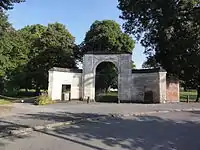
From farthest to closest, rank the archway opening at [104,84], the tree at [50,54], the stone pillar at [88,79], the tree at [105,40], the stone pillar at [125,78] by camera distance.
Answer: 1. the tree at [105,40]
2. the tree at [50,54]
3. the archway opening at [104,84]
4. the stone pillar at [88,79]
5. the stone pillar at [125,78]

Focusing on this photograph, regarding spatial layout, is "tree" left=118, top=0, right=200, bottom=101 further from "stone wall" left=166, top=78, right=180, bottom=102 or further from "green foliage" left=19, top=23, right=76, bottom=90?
"green foliage" left=19, top=23, right=76, bottom=90

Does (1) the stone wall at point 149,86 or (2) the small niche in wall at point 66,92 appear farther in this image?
(2) the small niche in wall at point 66,92

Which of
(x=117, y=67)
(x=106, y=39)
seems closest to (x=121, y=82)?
(x=117, y=67)

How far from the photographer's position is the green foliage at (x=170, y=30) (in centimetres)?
3238

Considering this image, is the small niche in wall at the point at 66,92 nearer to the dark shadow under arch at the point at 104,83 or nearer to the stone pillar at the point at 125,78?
the dark shadow under arch at the point at 104,83

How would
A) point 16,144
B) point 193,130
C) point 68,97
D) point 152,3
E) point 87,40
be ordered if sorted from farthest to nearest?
point 87,40 → point 68,97 → point 152,3 → point 193,130 → point 16,144

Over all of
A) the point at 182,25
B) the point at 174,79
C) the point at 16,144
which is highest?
the point at 182,25

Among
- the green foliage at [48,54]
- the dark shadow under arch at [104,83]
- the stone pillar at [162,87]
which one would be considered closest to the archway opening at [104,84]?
the dark shadow under arch at [104,83]

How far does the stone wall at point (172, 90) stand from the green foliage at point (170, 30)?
5.06ft

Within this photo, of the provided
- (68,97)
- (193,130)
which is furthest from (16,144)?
(68,97)

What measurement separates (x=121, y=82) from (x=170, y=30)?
7.67 metres

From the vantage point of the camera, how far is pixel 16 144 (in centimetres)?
1004

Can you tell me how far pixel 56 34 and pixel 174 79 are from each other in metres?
19.9

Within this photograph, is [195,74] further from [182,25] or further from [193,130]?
[193,130]
